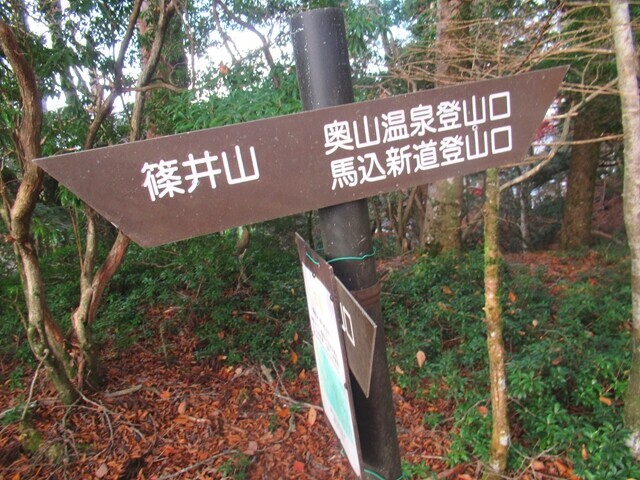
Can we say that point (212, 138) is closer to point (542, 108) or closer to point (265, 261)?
point (542, 108)

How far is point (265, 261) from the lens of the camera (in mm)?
6660

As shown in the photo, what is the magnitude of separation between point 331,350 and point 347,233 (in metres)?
0.41

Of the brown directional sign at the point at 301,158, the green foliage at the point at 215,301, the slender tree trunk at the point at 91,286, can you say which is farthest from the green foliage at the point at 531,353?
the slender tree trunk at the point at 91,286

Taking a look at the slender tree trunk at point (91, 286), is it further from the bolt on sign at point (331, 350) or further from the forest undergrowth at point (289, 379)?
the bolt on sign at point (331, 350)

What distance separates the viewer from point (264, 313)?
500 centimetres

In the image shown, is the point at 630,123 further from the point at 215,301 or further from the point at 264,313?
the point at 215,301

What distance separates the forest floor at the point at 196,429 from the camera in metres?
3.17

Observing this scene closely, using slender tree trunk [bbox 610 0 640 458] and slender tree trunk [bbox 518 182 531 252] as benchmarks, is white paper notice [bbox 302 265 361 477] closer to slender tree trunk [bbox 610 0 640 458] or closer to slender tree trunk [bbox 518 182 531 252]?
slender tree trunk [bbox 610 0 640 458]

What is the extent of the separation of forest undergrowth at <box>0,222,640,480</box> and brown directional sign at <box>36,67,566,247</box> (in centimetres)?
240

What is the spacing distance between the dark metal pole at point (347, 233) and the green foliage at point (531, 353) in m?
1.79

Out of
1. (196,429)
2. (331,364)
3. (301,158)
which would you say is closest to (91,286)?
(196,429)

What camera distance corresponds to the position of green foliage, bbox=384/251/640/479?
295 cm

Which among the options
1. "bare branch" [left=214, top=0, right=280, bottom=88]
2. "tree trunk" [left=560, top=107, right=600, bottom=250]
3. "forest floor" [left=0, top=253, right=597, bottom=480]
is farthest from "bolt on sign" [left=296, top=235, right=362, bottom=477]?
"tree trunk" [left=560, top=107, right=600, bottom=250]

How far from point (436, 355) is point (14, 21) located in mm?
A: 4855
